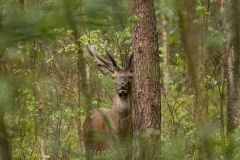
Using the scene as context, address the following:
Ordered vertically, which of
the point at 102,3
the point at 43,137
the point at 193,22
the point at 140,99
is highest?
the point at 102,3

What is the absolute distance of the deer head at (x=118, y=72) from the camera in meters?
9.69

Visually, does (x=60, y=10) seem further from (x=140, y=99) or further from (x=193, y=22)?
(x=140, y=99)

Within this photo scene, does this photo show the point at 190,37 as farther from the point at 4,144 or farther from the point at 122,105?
the point at 122,105

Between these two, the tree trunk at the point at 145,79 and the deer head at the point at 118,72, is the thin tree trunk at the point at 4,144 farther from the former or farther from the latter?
the deer head at the point at 118,72

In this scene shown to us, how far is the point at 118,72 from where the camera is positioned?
994 centimetres

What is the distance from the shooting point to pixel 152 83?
8.23 metres

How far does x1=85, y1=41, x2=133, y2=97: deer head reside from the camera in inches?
381

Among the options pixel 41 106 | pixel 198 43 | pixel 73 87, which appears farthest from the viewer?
pixel 73 87

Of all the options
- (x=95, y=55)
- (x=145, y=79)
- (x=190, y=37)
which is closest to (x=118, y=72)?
(x=95, y=55)

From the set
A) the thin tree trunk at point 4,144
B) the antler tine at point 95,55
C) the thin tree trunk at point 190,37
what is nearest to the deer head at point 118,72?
the antler tine at point 95,55

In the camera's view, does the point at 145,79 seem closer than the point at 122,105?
Yes

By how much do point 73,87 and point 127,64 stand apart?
2732 mm

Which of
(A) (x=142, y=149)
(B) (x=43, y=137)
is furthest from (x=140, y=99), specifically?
(A) (x=142, y=149)

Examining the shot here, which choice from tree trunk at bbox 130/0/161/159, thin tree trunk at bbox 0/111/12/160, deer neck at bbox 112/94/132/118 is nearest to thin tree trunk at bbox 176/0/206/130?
thin tree trunk at bbox 0/111/12/160
